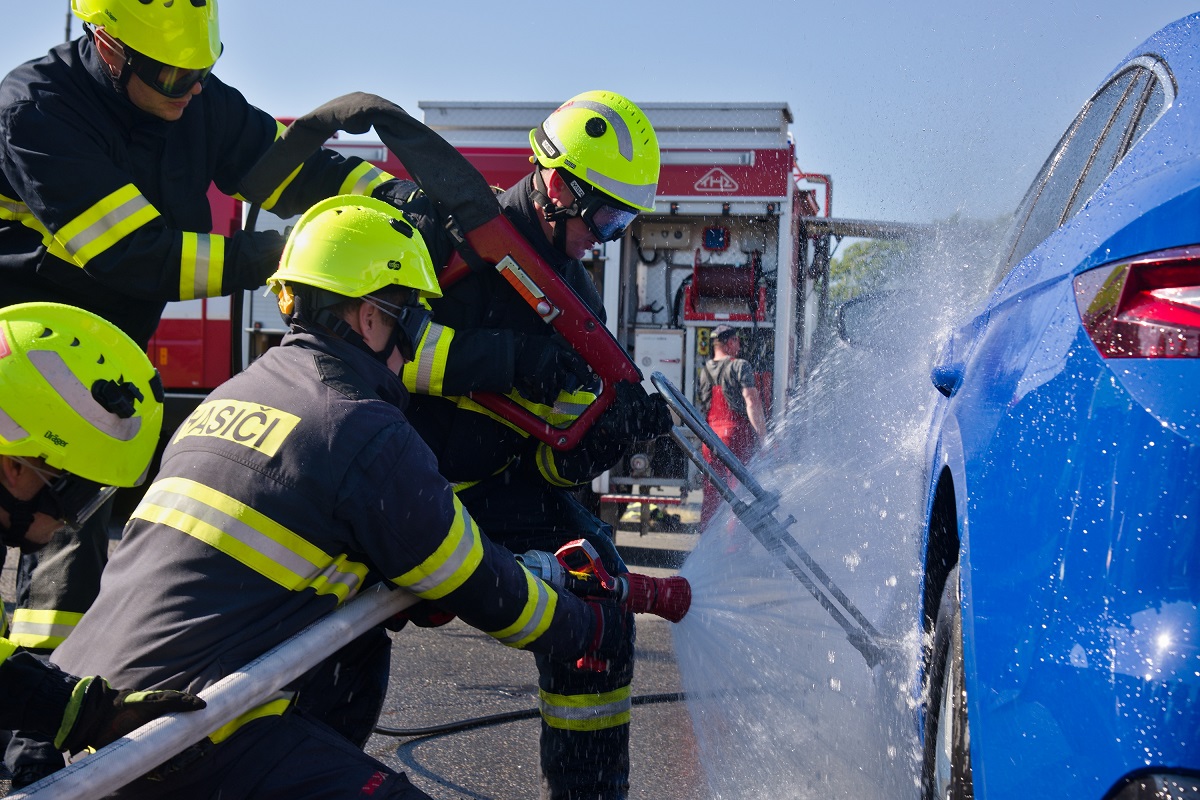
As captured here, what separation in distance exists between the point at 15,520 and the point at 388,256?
894 millimetres

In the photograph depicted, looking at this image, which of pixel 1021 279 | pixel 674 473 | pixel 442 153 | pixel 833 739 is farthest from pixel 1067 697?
pixel 674 473

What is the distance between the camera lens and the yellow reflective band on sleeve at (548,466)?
10.4 feet

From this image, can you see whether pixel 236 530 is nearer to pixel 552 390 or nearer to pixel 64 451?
pixel 64 451

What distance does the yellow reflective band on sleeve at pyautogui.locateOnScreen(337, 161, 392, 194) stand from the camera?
3504 millimetres

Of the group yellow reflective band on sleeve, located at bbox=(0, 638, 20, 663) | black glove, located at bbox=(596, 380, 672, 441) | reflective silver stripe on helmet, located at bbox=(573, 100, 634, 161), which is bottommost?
yellow reflective band on sleeve, located at bbox=(0, 638, 20, 663)

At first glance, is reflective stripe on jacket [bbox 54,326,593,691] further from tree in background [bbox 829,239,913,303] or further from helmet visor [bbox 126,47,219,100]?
tree in background [bbox 829,239,913,303]

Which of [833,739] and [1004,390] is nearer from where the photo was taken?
[1004,390]

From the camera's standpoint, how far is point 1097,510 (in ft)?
4.34

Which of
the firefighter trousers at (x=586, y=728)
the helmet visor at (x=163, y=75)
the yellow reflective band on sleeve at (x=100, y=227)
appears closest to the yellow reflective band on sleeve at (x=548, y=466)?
the firefighter trousers at (x=586, y=728)

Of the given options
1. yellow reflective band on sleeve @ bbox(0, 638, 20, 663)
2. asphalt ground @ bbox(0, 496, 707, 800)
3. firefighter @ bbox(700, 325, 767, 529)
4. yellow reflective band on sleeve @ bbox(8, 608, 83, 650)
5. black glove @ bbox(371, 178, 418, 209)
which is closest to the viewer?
yellow reflective band on sleeve @ bbox(0, 638, 20, 663)

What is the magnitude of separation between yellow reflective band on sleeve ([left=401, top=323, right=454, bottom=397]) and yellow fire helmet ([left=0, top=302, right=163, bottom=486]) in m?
0.80

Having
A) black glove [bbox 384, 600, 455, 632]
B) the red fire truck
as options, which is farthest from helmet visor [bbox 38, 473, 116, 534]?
the red fire truck

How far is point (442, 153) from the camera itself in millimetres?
3154

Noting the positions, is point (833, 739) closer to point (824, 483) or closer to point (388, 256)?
point (824, 483)
